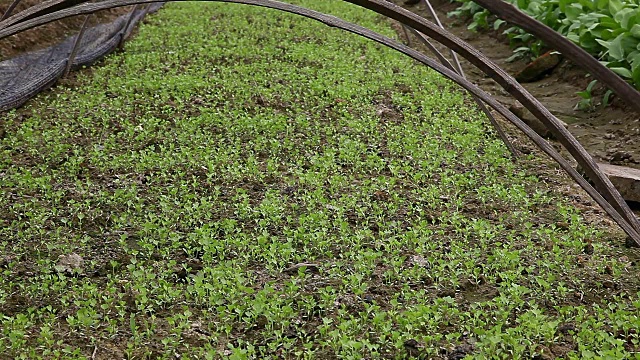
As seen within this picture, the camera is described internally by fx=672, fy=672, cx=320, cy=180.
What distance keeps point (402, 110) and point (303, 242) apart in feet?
7.79

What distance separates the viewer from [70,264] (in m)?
3.08

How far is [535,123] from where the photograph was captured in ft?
16.6

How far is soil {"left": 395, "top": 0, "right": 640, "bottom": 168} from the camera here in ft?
15.4

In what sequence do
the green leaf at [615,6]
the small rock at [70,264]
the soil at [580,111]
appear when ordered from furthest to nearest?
the green leaf at [615,6]
the soil at [580,111]
the small rock at [70,264]

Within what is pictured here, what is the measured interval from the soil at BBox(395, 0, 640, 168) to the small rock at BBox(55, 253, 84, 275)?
132 inches

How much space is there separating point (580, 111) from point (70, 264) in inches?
164

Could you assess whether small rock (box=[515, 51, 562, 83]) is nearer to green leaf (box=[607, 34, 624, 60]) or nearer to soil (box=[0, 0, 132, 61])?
green leaf (box=[607, 34, 624, 60])

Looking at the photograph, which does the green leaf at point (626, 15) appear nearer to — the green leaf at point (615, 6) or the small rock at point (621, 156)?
the green leaf at point (615, 6)

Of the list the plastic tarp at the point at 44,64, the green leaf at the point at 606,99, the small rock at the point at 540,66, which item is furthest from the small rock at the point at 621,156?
the plastic tarp at the point at 44,64

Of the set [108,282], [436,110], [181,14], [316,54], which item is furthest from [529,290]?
[181,14]

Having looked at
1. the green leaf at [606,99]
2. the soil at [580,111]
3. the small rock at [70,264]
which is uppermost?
the green leaf at [606,99]

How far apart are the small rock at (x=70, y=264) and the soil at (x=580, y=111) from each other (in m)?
3.36

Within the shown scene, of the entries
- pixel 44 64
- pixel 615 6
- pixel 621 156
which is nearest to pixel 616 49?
pixel 615 6

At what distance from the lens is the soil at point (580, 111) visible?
4.70m
